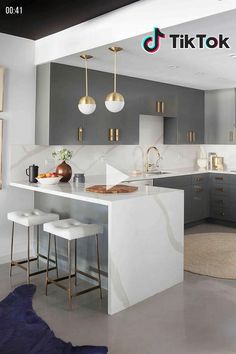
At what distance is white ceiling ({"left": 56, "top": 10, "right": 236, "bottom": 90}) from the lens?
126 inches

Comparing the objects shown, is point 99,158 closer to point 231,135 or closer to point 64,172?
point 64,172

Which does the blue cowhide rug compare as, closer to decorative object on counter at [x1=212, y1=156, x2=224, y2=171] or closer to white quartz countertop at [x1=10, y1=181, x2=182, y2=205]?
white quartz countertop at [x1=10, y1=181, x2=182, y2=205]

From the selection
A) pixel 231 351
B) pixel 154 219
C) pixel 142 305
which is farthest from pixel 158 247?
pixel 231 351

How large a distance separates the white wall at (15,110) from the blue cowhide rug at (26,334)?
1.37 meters

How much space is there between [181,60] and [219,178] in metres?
2.79

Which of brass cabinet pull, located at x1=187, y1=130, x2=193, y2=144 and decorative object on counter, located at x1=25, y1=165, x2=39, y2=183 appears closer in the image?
decorative object on counter, located at x1=25, y1=165, x2=39, y2=183

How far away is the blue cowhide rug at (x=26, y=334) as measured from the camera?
2584mm

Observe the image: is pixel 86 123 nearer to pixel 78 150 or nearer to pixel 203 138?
pixel 78 150


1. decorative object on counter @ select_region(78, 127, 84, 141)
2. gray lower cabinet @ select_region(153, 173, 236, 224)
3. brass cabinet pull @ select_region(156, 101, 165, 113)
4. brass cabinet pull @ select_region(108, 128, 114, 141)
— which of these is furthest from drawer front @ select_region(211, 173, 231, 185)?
decorative object on counter @ select_region(78, 127, 84, 141)

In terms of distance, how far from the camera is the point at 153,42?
364 centimetres

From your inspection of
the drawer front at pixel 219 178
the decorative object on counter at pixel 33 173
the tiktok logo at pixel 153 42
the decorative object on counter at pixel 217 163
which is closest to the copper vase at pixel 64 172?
the decorative object on counter at pixel 33 173

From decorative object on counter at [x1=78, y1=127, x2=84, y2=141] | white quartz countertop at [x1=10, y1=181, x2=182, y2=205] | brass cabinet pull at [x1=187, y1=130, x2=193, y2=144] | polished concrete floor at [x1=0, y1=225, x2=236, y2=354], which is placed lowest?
polished concrete floor at [x1=0, y1=225, x2=236, y2=354]

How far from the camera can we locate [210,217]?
6.75m
